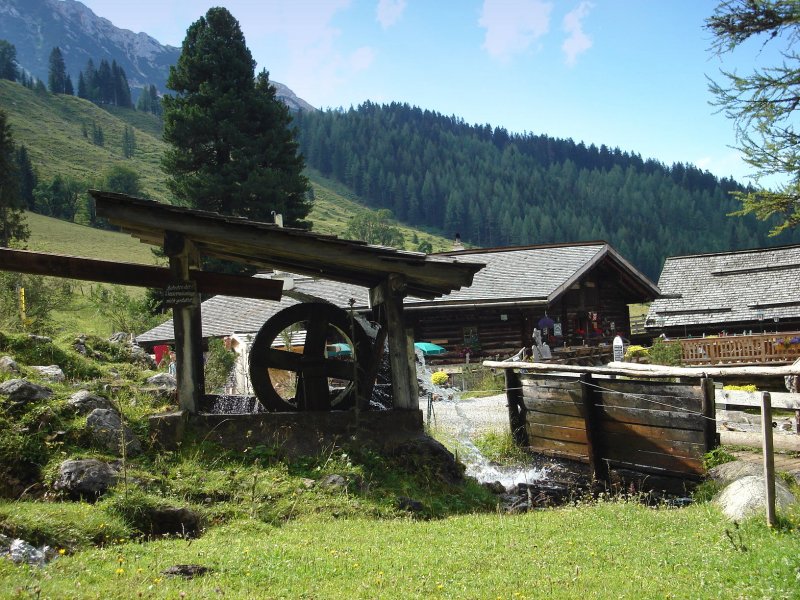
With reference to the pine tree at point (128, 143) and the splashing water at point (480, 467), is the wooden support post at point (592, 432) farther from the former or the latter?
the pine tree at point (128, 143)

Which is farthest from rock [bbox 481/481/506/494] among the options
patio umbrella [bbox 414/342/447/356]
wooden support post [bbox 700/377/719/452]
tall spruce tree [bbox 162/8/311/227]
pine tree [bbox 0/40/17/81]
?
pine tree [bbox 0/40/17/81]

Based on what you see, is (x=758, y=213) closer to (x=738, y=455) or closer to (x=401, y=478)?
(x=738, y=455)

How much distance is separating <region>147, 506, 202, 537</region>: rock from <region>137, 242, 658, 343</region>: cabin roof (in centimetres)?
1874

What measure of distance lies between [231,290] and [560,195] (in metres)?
174

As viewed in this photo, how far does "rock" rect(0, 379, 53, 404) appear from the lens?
8.20 m

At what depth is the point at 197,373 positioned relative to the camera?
937 centimetres

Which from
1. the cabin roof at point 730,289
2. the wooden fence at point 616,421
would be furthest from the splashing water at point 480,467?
the cabin roof at point 730,289

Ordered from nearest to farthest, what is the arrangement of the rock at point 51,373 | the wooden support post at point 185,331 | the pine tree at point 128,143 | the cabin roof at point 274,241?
the cabin roof at point 274,241 → the wooden support post at point 185,331 → the rock at point 51,373 → the pine tree at point 128,143

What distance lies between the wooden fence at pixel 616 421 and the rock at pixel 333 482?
457 centimetres

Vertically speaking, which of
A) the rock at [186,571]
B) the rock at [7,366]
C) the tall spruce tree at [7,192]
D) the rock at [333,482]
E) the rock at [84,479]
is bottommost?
the rock at [333,482]

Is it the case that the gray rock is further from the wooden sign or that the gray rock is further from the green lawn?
the green lawn

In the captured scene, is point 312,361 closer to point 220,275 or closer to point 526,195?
point 220,275

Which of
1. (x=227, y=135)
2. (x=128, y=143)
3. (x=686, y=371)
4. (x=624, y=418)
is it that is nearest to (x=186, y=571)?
(x=686, y=371)

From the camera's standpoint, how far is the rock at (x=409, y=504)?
8078mm
